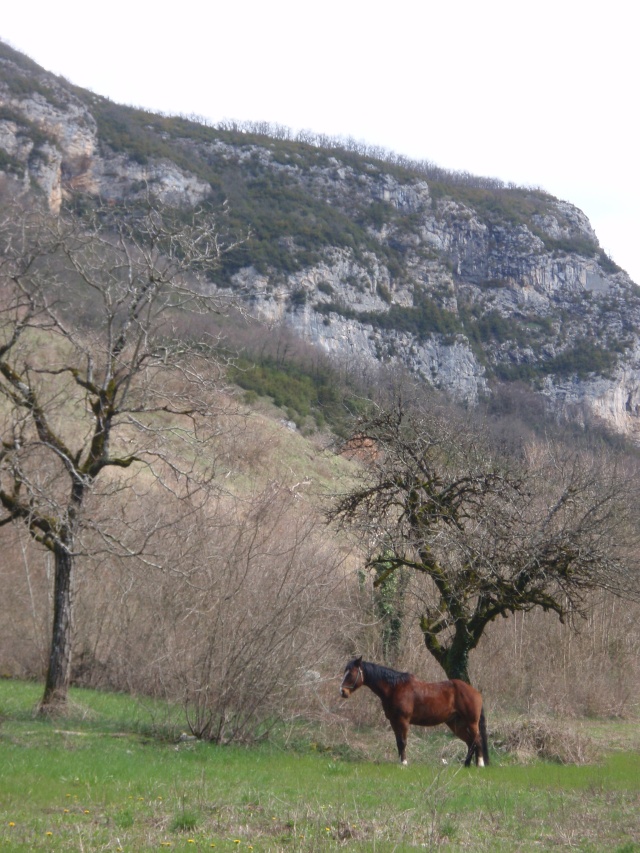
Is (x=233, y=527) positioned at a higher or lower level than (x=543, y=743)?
higher

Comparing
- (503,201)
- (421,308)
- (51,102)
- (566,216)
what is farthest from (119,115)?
(566,216)

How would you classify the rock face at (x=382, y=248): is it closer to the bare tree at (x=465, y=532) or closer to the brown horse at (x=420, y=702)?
the bare tree at (x=465, y=532)

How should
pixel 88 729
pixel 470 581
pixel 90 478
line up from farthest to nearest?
pixel 470 581, pixel 90 478, pixel 88 729

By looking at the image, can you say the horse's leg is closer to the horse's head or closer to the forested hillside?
the horse's head

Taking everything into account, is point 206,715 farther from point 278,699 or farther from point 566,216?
point 566,216

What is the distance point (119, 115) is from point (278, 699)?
11781 centimetres

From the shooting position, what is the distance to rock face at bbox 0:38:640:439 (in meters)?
99.9

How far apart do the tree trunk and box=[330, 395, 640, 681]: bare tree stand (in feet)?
16.8

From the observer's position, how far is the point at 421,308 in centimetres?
11919

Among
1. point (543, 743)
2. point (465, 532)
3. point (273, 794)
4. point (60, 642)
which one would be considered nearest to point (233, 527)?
point (465, 532)

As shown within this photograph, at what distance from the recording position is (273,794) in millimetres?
8898

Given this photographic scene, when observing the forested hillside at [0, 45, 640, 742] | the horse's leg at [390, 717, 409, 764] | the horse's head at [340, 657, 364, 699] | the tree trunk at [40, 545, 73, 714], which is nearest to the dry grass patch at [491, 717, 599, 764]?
the forested hillside at [0, 45, 640, 742]

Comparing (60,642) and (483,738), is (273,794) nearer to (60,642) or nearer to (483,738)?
(60,642)

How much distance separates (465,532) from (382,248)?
373 feet
